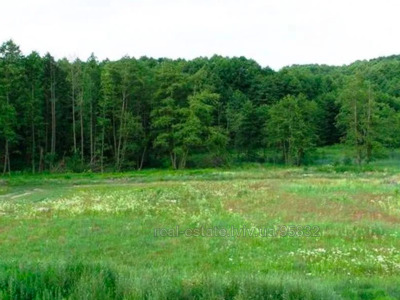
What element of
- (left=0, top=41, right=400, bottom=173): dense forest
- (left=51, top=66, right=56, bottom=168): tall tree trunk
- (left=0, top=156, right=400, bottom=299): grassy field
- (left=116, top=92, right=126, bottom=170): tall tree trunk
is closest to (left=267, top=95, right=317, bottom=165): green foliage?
(left=0, top=41, right=400, bottom=173): dense forest

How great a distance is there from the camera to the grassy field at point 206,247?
6.92 m

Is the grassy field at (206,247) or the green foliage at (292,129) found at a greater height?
the green foliage at (292,129)

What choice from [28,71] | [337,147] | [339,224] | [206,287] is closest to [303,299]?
[206,287]

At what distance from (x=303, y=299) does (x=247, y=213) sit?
1399 centimetres

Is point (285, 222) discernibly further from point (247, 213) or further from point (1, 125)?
A: point (1, 125)

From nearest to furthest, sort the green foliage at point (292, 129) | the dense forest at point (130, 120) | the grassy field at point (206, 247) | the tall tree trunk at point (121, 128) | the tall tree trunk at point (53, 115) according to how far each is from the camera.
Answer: the grassy field at point (206, 247) < the dense forest at point (130, 120) < the tall tree trunk at point (53, 115) < the tall tree trunk at point (121, 128) < the green foliage at point (292, 129)

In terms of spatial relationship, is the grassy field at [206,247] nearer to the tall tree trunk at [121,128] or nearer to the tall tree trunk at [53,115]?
the tall tree trunk at [121,128]

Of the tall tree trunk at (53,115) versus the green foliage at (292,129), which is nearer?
the tall tree trunk at (53,115)

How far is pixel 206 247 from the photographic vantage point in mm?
13914

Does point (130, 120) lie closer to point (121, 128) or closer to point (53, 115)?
point (121, 128)

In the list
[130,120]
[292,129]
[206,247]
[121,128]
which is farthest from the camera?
[292,129]

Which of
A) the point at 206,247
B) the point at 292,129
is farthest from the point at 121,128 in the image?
the point at 206,247

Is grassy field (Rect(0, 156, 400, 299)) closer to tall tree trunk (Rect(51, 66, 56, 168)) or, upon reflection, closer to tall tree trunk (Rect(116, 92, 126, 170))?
tall tree trunk (Rect(116, 92, 126, 170))

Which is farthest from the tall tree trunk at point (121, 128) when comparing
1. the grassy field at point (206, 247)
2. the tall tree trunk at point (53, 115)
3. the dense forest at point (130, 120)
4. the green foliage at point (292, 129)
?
the grassy field at point (206, 247)
